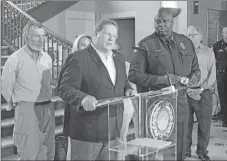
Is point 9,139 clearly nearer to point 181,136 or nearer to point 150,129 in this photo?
point 150,129

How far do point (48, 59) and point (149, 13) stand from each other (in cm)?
51

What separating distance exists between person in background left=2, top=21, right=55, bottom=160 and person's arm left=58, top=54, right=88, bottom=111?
144mm

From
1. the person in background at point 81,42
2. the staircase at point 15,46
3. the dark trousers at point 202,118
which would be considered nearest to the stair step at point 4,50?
the staircase at point 15,46

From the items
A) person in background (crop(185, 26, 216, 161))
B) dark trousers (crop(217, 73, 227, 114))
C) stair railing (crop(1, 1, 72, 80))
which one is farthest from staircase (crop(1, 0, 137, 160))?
dark trousers (crop(217, 73, 227, 114))

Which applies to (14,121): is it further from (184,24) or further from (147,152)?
(184,24)

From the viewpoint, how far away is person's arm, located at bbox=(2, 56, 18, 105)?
1491 millimetres

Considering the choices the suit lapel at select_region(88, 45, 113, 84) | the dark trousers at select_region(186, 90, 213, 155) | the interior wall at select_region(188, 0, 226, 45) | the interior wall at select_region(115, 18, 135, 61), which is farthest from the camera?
the dark trousers at select_region(186, 90, 213, 155)

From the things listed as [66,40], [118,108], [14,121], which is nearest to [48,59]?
[66,40]

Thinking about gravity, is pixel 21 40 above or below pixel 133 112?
above

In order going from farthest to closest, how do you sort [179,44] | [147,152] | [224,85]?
1. [224,85]
2. [179,44]
3. [147,152]

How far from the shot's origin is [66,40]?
1530 millimetres

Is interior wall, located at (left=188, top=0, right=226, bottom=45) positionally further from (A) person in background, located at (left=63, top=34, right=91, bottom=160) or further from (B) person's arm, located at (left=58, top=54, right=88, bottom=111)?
(B) person's arm, located at (left=58, top=54, right=88, bottom=111)

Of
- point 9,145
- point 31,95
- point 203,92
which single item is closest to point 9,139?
point 9,145

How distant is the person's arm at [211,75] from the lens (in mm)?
1955
